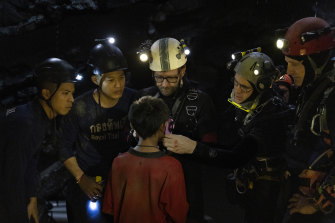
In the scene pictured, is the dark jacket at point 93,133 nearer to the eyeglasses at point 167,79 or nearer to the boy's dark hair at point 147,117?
the eyeglasses at point 167,79

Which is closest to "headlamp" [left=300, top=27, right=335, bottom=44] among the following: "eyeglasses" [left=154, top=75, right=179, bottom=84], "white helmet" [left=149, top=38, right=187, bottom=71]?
"white helmet" [left=149, top=38, right=187, bottom=71]

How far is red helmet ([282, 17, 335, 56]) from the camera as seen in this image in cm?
351

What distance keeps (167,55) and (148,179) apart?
1791 millimetres

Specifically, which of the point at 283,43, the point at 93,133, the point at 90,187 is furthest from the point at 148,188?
the point at 283,43

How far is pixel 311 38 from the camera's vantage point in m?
3.52

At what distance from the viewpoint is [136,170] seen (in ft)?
9.05

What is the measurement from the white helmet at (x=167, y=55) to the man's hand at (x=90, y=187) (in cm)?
160

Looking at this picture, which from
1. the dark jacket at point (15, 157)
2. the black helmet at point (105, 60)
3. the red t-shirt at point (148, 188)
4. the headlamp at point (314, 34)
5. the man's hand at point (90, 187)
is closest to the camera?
the red t-shirt at point (148, 188)

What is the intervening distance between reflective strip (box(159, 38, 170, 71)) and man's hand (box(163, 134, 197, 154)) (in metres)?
1.06

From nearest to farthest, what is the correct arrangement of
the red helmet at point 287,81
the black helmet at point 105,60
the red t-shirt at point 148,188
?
the red t-shirt at point 148,188
the black helmet at point 105,60
the red helmet at point 287,81

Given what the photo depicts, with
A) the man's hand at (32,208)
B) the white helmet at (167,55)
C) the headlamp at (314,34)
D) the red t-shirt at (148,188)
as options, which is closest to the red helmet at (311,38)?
the headlamp at (314,34)

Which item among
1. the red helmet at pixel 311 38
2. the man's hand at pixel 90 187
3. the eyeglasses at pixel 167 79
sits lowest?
the man's hand at pixel 90 187

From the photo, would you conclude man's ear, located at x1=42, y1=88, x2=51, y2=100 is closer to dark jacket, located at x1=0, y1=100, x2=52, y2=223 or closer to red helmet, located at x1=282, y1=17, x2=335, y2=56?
dark jacket, located at x1=0, y1=100, x2=52, y2=223

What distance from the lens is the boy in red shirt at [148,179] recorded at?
2750 mm
